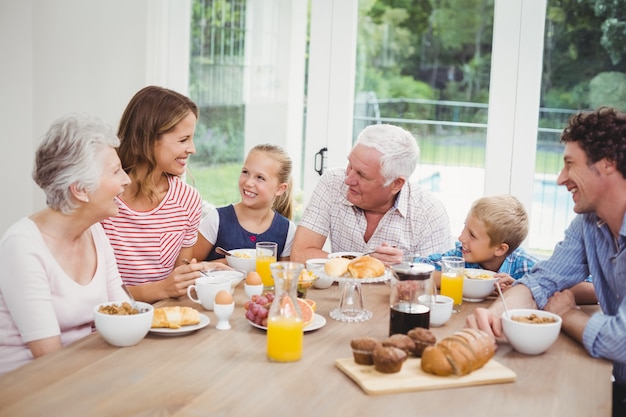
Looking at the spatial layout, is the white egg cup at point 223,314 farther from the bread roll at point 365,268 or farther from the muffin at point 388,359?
the muffin at point 388,359

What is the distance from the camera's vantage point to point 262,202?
301 cm

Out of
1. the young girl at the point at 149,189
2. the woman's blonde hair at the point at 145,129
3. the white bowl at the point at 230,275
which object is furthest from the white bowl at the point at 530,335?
the woman's blonde hair at the point at 145,129

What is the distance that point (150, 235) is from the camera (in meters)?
2.61

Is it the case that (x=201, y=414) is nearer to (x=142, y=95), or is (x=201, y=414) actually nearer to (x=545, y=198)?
(x=142, y=95)

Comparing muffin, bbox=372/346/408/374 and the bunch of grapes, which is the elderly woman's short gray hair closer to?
the bunch of grapes

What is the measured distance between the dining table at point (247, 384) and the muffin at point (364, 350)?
0.16ft

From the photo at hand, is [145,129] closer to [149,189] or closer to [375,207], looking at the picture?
[149,189]

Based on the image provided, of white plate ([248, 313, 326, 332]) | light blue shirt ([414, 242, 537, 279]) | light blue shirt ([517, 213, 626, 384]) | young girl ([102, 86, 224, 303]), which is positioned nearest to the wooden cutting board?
white plate ([248, 313, 326, 332])

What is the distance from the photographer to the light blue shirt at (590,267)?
2055mm

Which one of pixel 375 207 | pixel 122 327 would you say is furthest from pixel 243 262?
pixel 122 327

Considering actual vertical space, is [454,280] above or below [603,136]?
below

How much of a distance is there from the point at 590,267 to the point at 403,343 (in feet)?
2.77

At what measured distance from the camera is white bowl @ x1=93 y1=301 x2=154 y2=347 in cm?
165

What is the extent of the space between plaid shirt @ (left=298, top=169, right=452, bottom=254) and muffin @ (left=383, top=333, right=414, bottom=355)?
4.03 feet
